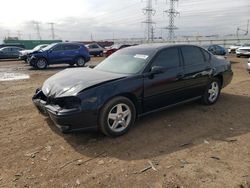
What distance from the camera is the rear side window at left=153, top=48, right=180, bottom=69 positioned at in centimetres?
483

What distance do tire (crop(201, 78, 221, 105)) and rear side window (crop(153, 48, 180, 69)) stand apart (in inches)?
51.4

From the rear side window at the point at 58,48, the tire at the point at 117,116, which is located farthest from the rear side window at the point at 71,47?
the tire at the point at 117,116

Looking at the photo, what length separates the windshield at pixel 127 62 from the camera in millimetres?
4645

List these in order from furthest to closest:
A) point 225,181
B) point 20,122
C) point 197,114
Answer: point 197,114, point 20,122, point 225,181

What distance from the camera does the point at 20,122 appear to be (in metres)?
4.96

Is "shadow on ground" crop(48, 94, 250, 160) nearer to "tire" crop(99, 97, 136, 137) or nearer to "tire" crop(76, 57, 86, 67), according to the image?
"tire" crop(99, 97, 136, 137)

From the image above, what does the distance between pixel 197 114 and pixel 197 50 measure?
5.06 feet

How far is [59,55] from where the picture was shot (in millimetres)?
15180

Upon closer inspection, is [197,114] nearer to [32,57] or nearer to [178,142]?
[178,142]

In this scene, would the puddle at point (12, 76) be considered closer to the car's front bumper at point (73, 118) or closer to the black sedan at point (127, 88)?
the black sedan at point (127, 88)

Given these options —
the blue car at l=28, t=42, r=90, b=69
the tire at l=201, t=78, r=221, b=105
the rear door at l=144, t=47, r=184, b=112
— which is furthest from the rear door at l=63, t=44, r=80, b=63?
the rear door at l=144, t=47, r=184, b=112

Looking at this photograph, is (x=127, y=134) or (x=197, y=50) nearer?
(x=127, y=134)

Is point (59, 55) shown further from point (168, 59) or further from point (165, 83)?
point (165, 83)

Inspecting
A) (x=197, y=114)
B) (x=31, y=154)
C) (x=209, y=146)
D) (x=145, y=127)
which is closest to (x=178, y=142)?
(x=209, y=146)
